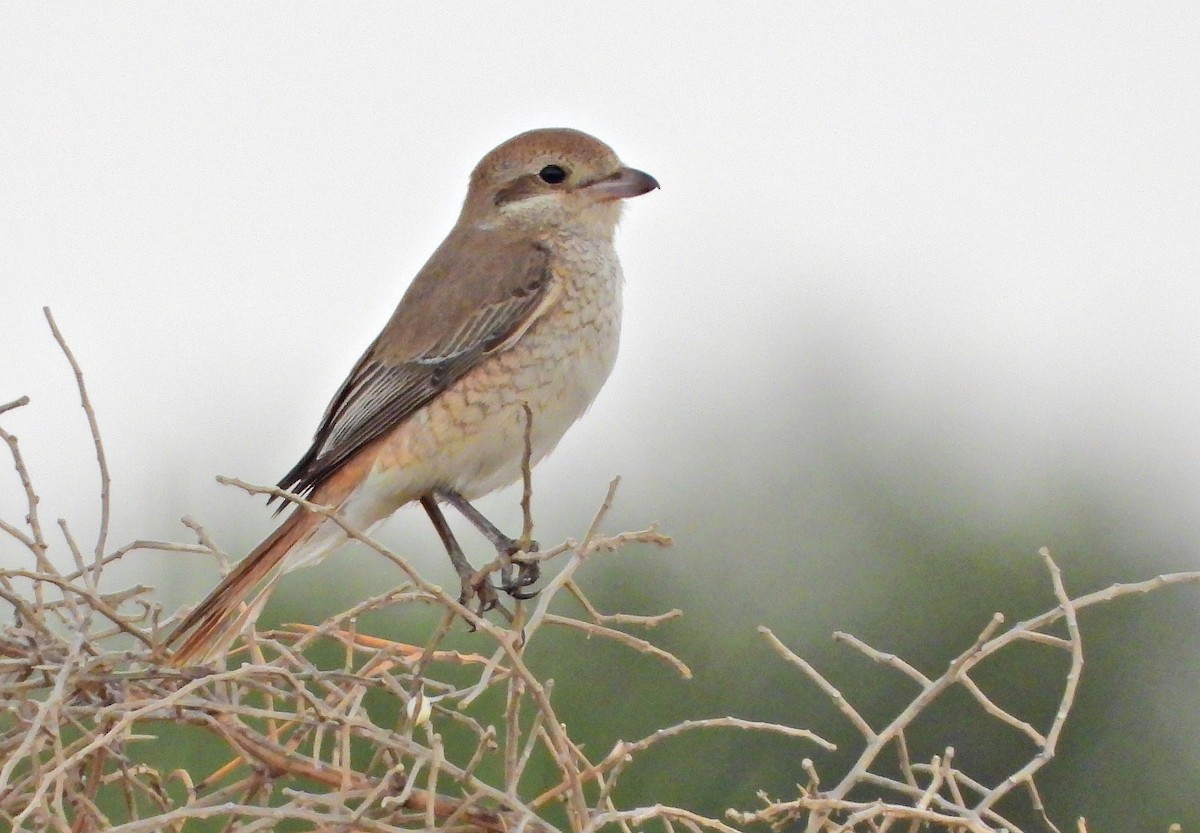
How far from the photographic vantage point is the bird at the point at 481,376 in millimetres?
4316

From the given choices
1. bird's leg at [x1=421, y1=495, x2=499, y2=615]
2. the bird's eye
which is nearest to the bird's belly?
bird's leg at [x1=421, y1=495, x2=499, y2=615]

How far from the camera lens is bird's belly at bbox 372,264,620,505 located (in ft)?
14.1

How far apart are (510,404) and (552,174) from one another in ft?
2.67

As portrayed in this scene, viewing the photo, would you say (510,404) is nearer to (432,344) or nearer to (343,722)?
(432,344)

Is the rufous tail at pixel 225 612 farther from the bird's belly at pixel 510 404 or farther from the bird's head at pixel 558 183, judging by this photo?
the bird's head at pixel 558 183

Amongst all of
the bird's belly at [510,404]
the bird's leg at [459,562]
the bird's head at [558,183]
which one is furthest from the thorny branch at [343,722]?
the bird's head at [558,183]

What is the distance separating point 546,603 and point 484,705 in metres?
3.85

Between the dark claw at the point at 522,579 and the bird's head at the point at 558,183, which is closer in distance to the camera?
the dark claw at the point at 522,579

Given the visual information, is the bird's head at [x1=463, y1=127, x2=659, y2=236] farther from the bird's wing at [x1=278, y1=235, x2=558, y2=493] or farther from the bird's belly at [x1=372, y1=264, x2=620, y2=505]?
the bird's belly at [x1=372, y1=264, x2=620, y2=505]

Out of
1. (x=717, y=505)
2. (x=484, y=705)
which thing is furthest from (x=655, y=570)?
(x=484, y=705)

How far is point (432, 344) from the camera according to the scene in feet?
14.7

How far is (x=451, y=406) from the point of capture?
4.36 metres

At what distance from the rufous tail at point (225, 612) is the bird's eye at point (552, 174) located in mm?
1376

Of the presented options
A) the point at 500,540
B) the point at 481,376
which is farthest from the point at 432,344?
the point at 500,540
